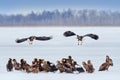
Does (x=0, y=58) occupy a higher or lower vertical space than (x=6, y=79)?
higher

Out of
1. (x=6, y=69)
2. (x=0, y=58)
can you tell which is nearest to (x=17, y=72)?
(x=6, y=69)

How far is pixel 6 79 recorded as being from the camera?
16219 mm

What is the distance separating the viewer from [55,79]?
16.1 meters

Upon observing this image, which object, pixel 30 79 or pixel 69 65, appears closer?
pixel 30 79

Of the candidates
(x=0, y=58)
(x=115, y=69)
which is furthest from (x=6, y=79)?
(x=0, y=58)

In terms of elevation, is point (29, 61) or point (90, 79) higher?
point (29, 61)

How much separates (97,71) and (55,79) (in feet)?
6.57

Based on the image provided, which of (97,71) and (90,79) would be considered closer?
(90,79)

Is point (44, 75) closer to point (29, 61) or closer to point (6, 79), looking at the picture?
point (6, 79)

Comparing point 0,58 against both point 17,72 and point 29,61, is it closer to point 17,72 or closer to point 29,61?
point 29,61

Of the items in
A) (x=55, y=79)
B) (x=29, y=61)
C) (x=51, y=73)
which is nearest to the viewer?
(x=55, y=79)

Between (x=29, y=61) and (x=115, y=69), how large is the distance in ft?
11.6

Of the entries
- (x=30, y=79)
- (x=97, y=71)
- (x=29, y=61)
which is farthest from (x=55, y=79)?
(x=29, y=61)

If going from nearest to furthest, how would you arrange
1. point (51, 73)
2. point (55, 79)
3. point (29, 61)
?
point (55, 79)
point (51, 73)
point (29, 61)
